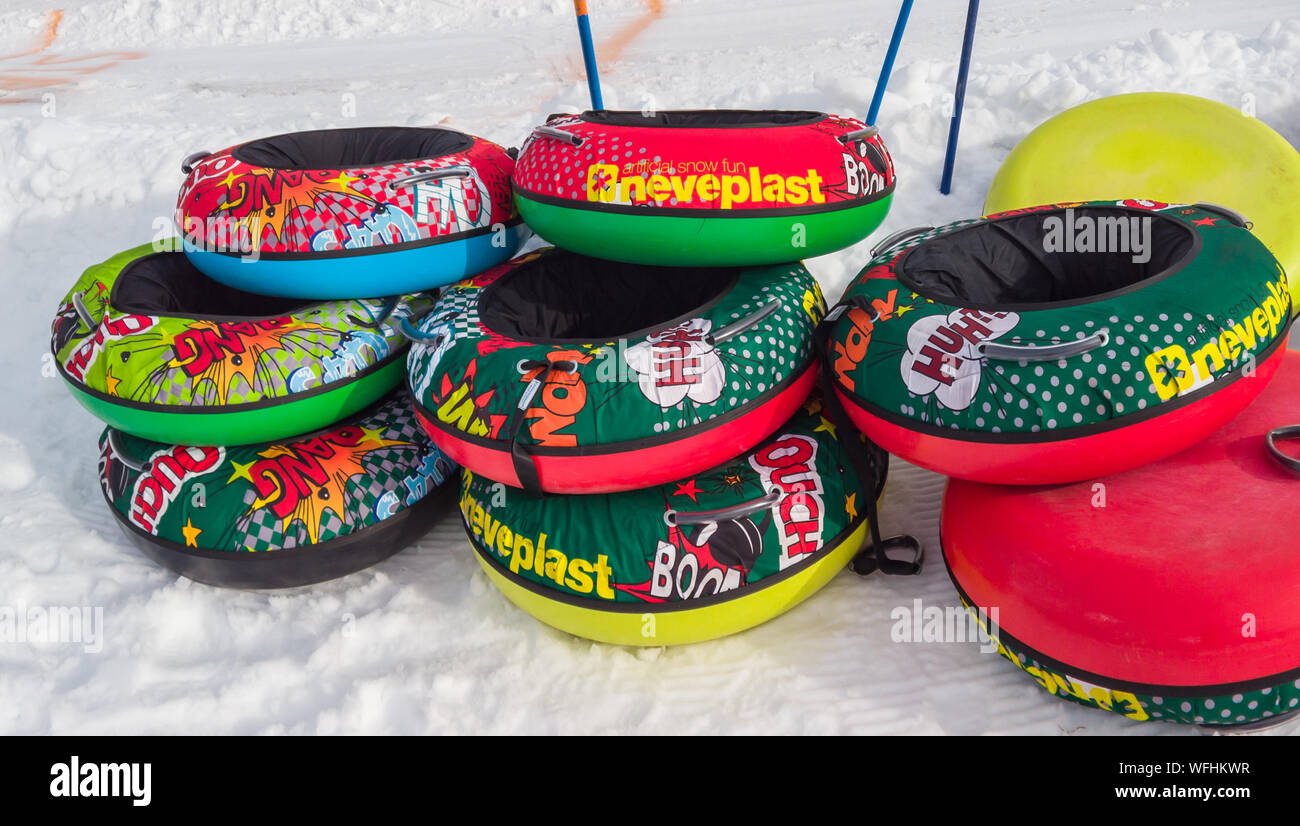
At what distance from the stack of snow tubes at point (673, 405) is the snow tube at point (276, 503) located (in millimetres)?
290

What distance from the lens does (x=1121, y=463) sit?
2.06m

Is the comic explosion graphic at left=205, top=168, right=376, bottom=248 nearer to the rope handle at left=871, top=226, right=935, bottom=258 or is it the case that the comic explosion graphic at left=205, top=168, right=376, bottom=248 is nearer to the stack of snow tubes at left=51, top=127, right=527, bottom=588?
the stack of snow tubes at left=51, top=127, right=527, bottom=588

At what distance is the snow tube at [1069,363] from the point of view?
1.96 meters

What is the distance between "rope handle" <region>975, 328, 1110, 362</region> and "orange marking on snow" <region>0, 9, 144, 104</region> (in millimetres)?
8418

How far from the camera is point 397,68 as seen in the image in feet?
25.1

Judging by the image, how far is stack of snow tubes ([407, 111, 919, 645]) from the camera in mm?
2207

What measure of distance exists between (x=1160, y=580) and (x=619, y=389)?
4.13ft

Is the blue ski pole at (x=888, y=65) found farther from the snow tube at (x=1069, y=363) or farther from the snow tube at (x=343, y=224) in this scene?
the snow tube at (x=343, y=224)

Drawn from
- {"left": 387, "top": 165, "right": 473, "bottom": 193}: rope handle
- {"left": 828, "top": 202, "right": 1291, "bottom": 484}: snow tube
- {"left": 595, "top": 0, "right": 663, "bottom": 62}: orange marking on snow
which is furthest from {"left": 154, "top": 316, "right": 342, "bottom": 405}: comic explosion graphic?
{"left": 595, "top": 0, "right": 663, "bottom": 62}: orange marking on snow

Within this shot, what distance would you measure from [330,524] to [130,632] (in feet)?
2.02

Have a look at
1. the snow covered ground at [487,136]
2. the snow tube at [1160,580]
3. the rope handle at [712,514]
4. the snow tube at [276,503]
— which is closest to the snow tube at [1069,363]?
the snow tube at [1160,580]
